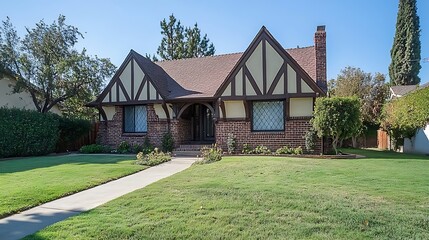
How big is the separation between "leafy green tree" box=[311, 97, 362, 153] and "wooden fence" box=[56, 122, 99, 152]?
13.6 meters

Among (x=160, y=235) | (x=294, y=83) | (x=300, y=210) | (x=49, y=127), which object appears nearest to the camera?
(x=160, y=235)

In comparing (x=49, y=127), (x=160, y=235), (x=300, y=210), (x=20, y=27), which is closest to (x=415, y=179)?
(x=300, y=210)

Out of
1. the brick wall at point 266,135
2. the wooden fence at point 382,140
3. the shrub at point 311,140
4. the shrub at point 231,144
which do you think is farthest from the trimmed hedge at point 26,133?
the wooden fence at point 382,140

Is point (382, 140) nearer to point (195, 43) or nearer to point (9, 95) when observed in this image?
point (195, 43)

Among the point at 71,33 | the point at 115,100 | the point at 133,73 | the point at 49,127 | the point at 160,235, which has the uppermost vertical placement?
the point at 71,33

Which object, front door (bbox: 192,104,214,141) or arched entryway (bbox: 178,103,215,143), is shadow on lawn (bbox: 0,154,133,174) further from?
front door (bbox: 192,104,214,141)

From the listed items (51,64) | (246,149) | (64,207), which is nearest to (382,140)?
(246,149)

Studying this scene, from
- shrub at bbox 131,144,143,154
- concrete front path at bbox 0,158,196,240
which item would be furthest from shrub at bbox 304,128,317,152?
shrub at bbox 131,144,143,154

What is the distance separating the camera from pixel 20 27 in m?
18.8

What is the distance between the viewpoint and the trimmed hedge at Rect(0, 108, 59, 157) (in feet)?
48.7

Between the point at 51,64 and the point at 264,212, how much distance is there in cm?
1814

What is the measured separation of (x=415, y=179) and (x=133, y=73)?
1396 cm

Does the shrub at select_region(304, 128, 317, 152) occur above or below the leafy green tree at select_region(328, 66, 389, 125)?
below

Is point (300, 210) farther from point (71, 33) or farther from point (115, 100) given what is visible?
point (71, 33)
